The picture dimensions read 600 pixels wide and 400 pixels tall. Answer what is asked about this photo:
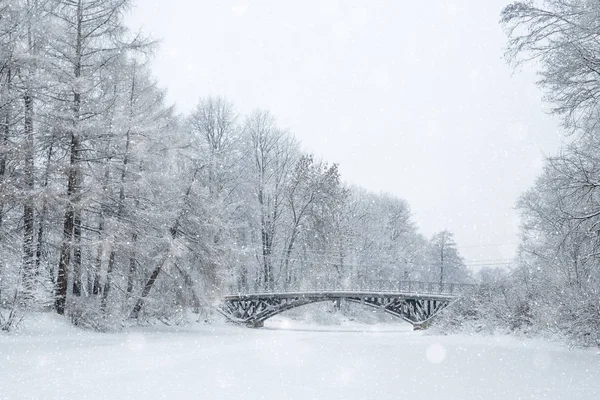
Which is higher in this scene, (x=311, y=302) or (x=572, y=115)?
(x=572, y=115)

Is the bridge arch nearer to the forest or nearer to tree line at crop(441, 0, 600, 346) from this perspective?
the forest

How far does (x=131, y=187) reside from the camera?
55.3 feet

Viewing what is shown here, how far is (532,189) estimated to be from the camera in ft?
119

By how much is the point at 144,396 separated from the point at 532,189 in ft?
119

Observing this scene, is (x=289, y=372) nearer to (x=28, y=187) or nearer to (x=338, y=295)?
(x=28, y=187)

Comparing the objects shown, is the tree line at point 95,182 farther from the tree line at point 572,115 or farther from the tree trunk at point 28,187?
the tree line at point 572,115

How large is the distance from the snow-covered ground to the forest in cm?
184

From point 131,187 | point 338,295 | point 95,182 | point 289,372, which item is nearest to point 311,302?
point 338,295

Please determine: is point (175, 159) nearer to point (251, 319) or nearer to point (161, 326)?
point (161, 326)

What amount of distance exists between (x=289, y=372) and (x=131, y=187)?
11081 mm

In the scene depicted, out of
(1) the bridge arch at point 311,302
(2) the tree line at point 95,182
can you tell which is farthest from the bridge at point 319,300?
(2) the tree line at point 95,182

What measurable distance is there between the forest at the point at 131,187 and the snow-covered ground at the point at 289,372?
1.84 metres

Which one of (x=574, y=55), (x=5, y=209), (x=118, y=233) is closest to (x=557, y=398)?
(x=574, y=55)

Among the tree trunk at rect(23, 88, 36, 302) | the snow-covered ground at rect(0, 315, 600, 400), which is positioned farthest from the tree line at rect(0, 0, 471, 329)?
the snow-covered ground at rect(0, 315, 600, 400)
